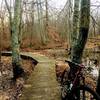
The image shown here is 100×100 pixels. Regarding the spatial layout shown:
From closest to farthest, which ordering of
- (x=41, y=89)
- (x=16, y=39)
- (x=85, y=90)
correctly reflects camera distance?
(x=85, y=90) < (x=41, y=89) < (x=16, y=39)

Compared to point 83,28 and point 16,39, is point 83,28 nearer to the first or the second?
point 83,28

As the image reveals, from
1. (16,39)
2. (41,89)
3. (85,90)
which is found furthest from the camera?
(16,39)

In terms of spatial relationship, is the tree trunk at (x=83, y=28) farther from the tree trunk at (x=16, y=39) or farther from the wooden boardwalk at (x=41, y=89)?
the tree trunk at (x=16, y=39)

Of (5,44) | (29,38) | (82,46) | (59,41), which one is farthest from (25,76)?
(59,41)

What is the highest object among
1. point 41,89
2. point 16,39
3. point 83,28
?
point 83,28

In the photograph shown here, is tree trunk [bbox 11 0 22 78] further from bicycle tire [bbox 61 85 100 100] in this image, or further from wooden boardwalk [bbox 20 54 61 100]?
bicycle tire [bbox 61 85 100 100]

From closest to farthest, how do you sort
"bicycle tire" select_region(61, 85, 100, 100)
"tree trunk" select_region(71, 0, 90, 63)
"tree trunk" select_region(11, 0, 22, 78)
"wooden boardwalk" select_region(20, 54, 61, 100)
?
"bicycle tire" select_region(61, 85, 100, 100)
"wooden boardwalk" select_region(20, 54, 61, 100)
"tree trunk" select_region(71, 0, 90, 63)
"tree trunk" select_region(11, 0, 22, 78)

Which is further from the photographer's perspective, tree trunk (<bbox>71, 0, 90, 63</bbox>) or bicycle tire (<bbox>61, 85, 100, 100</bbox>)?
tree trunk (<bbox>71, 0, 90, 63</bbox>)

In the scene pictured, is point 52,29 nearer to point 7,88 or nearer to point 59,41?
point 59,41

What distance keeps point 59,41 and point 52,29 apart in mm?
3674

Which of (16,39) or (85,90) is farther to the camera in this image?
(16,39)

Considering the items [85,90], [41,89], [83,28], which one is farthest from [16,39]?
[85,90]

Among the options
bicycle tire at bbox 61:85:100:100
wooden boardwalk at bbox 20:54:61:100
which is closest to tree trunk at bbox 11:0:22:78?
wooden boardwalk at bbox 20:54:61:100

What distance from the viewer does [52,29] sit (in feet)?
127
